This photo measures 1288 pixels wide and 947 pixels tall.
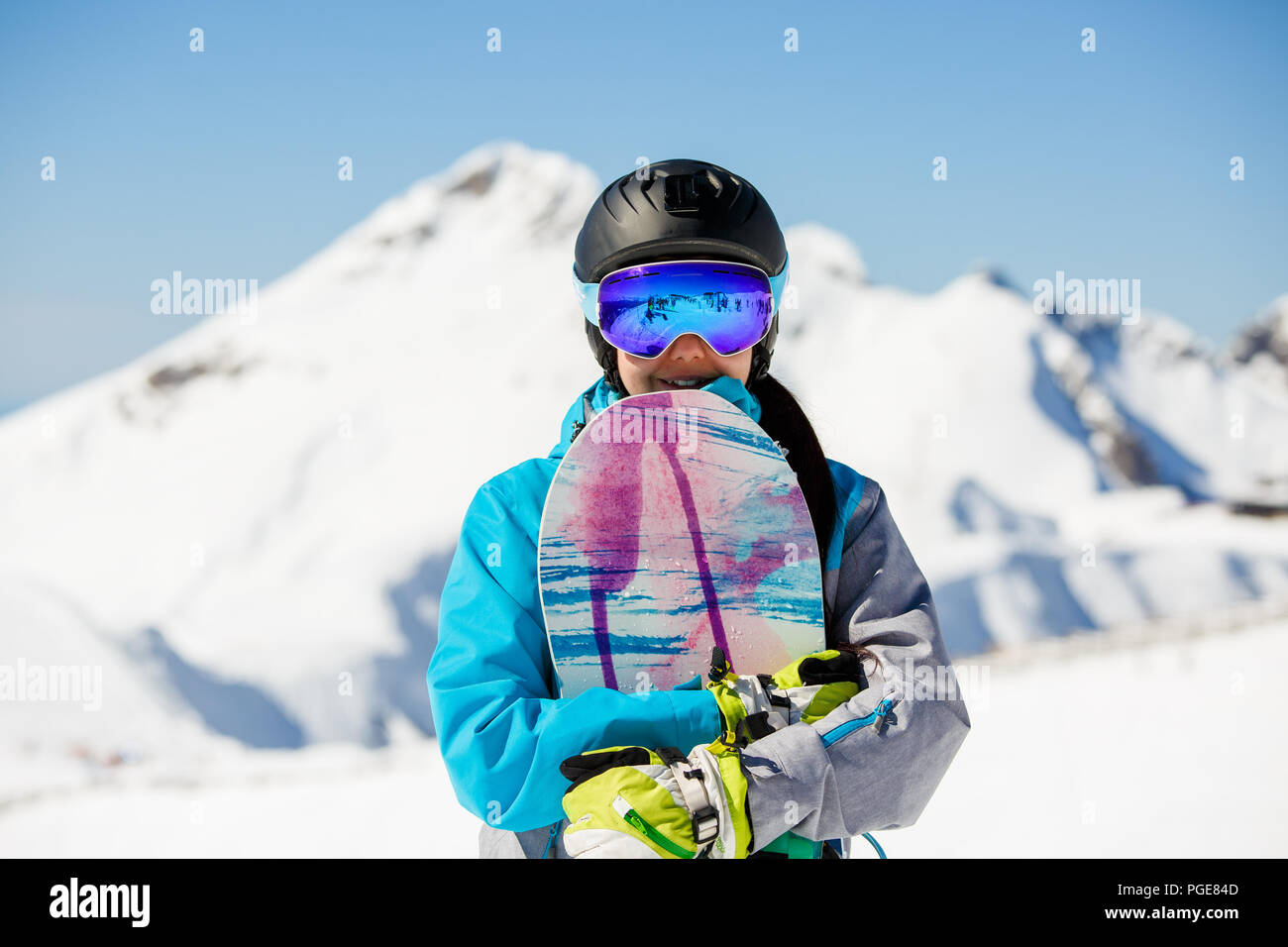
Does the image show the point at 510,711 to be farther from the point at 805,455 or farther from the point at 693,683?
the point at 805,455

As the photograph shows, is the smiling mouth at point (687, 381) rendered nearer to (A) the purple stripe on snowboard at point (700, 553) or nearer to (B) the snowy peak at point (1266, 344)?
(A) the purple stripe on snowboard at point (700, 553)

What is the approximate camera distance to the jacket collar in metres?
1.65

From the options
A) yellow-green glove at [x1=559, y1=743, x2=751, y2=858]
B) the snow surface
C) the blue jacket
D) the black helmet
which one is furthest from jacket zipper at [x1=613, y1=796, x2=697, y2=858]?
the snow surface

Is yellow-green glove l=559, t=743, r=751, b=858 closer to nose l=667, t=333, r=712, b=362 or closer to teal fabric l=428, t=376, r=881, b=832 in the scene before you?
teal fabric l=428, t=376, r=881, b=832

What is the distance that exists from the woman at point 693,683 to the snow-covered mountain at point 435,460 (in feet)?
37.4

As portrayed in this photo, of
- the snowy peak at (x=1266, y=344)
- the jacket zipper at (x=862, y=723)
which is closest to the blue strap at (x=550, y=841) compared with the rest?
the jacket zipper at (x=862, y=723)

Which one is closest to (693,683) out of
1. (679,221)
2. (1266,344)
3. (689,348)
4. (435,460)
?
(689,348)

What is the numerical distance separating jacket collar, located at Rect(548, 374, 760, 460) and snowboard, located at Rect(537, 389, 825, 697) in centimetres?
3

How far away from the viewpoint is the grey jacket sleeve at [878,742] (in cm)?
126

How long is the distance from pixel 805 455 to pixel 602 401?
0.37 m

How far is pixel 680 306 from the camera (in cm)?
161

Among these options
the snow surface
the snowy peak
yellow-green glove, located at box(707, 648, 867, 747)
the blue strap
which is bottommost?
the snow surface

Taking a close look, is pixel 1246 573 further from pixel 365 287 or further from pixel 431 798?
pixel 365 287
